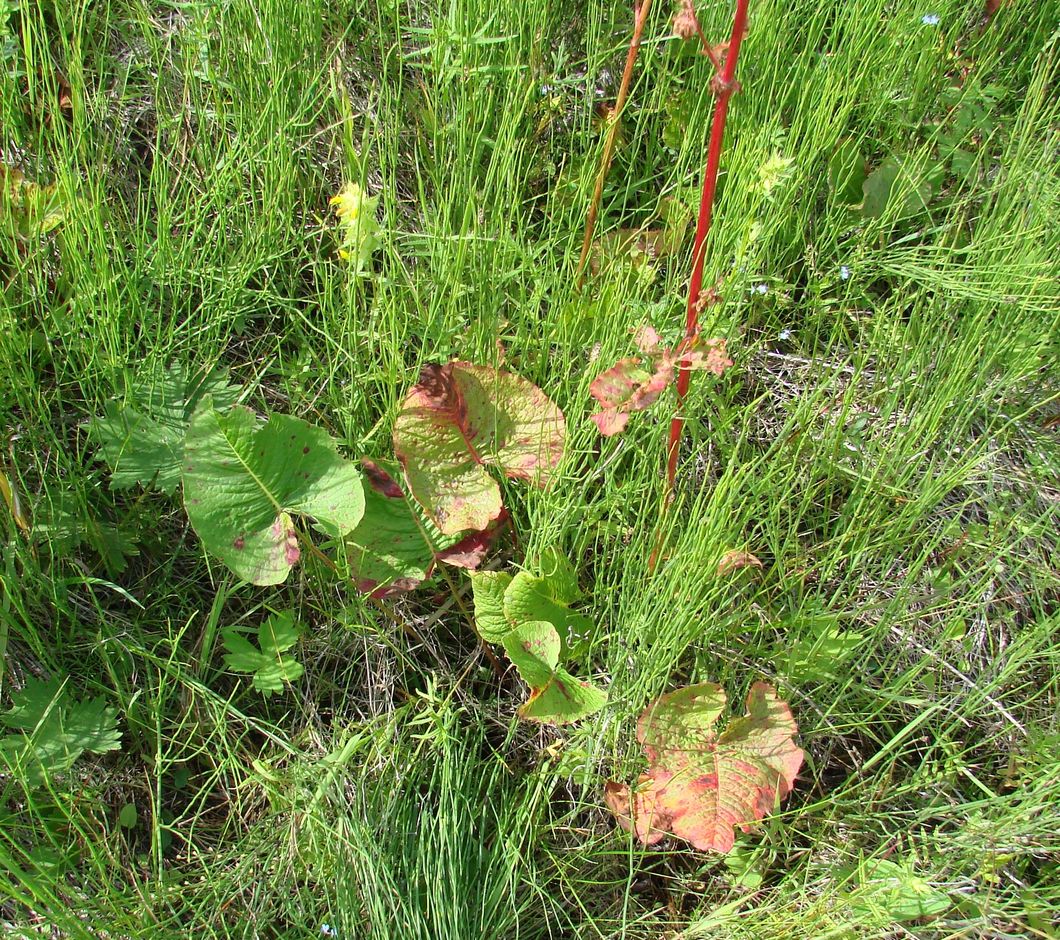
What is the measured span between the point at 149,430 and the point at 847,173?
4.93 ft

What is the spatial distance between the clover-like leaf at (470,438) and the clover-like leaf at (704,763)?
1.45 ft

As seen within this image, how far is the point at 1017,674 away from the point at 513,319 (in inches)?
43.9

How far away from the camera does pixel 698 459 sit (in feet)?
5.59

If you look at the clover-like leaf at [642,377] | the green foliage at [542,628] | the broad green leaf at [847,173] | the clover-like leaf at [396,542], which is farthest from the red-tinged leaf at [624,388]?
the broad green leaf at [847,173]

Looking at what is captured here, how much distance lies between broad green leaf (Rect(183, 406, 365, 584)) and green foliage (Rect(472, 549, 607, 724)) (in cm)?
26

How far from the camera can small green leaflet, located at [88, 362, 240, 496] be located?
5.01 ft

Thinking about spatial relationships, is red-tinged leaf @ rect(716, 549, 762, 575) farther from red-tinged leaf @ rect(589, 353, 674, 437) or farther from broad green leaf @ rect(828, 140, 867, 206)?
broad green leaf @ rect(828, 140, 867, 206)

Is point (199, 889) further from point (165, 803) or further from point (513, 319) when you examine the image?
point (513, 319)

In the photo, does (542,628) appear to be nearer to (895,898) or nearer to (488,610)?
(488,610)

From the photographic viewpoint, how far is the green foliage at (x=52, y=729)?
136cm

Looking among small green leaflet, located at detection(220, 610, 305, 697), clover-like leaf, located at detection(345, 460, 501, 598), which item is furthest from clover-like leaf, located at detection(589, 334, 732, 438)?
small green leaflet, located at detection(220, 610, 305, 697)

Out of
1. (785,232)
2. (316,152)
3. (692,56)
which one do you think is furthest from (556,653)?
(692,56)

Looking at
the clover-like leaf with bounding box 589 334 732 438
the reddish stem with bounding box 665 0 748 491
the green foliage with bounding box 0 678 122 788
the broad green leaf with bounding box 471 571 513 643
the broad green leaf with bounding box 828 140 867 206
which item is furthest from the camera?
the broad green leaf with bounding box 828 140 867 206

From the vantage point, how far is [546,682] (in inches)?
55.5
